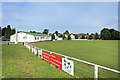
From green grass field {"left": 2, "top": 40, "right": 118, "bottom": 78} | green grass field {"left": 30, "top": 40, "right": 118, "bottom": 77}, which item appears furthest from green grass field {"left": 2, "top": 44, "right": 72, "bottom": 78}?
green grass field {"left": 30, "top": 40, "right": 118, "bottom": 77}

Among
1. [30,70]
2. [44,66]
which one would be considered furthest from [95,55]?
[30,70]

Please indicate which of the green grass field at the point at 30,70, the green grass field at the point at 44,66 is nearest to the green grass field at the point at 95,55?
the green grass field at the point at 44,66

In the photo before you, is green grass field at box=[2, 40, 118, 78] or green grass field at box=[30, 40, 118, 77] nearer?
green grass field at box=[2, 40, 118, 78]

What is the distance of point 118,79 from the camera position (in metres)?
4.57

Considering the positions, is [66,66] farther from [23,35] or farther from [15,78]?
[23,35]

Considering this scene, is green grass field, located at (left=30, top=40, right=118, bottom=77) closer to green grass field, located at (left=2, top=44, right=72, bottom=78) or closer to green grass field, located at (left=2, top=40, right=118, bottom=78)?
green grass field, located at (left=2, top=40, right=118, bottom=78)

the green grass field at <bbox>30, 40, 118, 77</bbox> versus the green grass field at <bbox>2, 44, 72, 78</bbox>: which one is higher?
the green grass field at <bbox>30, 40, 118, 77</bbox>

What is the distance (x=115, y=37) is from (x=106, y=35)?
20.7 feet

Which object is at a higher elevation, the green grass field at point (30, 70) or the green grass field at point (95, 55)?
the green grass field at point (95, 55)

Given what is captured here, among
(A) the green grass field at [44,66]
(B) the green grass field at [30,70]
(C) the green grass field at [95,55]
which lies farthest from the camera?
(C) the green grass field at [95,55]

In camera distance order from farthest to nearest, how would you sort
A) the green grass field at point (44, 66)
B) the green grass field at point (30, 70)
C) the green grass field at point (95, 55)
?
the green grass field at point (95, 55) → the green grass field at point (44, 66) → the green grass field at point (30, 70)

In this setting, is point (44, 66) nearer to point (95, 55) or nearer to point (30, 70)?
point (30, 70)

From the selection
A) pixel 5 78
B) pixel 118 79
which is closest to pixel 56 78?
pixel 5 78

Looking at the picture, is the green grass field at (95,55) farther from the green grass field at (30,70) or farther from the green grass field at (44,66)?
the green grass field at (30,70)
